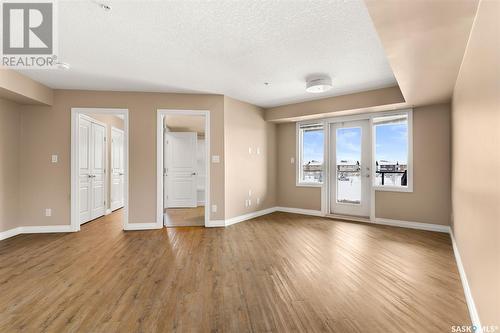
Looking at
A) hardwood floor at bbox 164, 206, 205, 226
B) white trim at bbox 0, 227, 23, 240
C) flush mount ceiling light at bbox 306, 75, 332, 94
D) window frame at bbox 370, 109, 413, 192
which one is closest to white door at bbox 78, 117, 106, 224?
white trim at bbox 0, 227, 23, 240

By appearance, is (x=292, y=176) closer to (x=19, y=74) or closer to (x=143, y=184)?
(x=143, y=184)

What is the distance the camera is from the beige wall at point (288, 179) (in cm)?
586

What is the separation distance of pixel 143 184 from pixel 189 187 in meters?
2.56

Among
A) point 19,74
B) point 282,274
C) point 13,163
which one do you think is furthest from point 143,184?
point 282,274

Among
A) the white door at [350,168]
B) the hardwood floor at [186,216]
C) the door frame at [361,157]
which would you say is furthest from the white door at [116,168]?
the white door at [350,168]

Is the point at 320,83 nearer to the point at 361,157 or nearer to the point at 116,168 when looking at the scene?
the point at 361,157

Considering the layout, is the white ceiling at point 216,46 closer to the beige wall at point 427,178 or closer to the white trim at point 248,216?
the beige wall at point 427,178

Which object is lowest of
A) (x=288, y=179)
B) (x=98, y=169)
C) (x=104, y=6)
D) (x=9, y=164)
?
(x=288, y=179)

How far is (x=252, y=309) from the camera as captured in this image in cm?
198

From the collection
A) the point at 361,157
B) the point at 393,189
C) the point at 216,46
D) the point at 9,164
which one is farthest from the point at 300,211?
the point at 9,164

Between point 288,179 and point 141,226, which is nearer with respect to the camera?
point 141,226

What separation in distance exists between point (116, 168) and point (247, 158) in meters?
3.73

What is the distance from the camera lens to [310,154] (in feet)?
19.3

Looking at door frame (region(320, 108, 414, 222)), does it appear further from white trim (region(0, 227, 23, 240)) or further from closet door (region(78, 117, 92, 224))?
white trim (region(0, 227, 23, 240))
